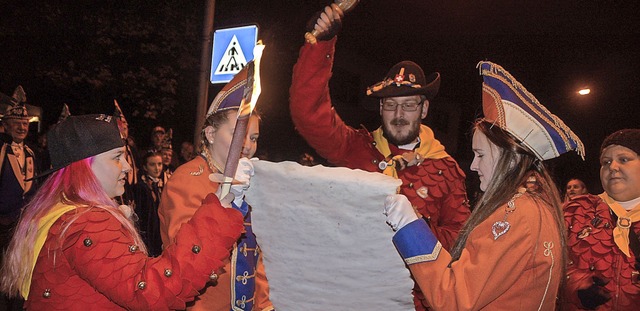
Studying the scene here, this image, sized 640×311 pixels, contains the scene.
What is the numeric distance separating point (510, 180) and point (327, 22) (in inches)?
56.0

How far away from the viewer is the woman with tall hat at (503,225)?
2074 millimetres

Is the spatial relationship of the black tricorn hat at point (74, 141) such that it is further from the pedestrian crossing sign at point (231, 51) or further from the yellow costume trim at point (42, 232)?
the pedestrian crossing sign at point (231, 51)

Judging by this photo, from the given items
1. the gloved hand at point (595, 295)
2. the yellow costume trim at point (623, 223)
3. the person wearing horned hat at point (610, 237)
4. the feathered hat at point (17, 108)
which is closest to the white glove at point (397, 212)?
the person wearing horned hat at point (610, 237)

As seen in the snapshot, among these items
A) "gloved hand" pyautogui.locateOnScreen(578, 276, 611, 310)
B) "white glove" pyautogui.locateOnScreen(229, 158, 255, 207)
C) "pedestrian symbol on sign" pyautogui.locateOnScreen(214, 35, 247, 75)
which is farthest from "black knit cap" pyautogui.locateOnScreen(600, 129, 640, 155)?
"pedestrian symbol on sign" pyautogui.locateOnScreen(214, 35, 247, 75)

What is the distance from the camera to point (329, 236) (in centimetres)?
205

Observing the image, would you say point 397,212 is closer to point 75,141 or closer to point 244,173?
point 244,173

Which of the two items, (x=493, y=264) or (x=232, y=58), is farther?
(x=232, y=58)

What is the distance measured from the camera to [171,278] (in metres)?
2.18

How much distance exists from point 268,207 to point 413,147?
203 centimetres

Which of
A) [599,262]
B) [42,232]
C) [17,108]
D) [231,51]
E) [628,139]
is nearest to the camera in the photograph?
[42,232]

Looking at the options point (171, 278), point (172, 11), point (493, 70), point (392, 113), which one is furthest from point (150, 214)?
point (172, 11)

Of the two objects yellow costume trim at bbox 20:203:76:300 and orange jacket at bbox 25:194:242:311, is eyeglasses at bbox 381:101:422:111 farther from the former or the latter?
yellow costume trim at bbox 20:203:76:300

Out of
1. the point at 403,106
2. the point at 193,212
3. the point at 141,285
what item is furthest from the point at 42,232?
the point at 403,106

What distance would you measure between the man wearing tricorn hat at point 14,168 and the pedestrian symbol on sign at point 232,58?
2.97m
